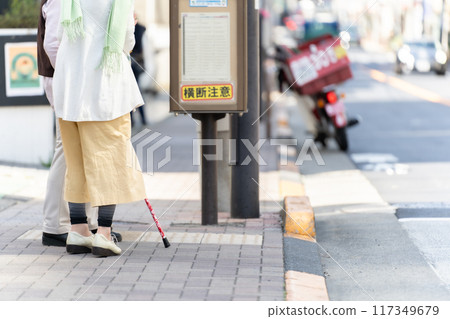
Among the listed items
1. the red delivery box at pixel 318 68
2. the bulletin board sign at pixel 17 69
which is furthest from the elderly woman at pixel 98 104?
the red delivery box at pixel 318 68

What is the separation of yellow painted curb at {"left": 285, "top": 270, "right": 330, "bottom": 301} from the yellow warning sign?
1.63 metres

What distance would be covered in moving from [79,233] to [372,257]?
1.94 meters

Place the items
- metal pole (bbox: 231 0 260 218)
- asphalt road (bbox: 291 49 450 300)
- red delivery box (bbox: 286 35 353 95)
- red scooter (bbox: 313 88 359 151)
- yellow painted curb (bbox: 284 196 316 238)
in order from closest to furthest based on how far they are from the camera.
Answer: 1. asphalt road (bbox: 291 49 450 300)
2. yellow painted curb (bbox: 284 196 316 238)
3. metal pole (bbox: 231 0 260 218)
4. red delivery box (bbox: 286 35 353 95)
5. red scooter (bbox: 313 88 359 151)

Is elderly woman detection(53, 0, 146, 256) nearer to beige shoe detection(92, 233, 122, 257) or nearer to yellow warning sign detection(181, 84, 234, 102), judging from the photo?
beige shoe detection(92, 233, 122, 257)

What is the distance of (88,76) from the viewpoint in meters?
5.29

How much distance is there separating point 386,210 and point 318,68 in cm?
474

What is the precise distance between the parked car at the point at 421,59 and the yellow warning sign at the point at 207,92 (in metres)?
31.4

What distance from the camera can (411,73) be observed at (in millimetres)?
38438

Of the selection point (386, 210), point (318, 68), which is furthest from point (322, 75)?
point (386, 210)

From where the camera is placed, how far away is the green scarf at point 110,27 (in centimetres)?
522

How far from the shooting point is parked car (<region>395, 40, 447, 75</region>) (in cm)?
3691

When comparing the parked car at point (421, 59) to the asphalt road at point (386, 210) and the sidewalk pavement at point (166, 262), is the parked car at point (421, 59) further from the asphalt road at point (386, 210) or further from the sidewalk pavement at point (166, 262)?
the sidewalk pavement at point (166, 262)

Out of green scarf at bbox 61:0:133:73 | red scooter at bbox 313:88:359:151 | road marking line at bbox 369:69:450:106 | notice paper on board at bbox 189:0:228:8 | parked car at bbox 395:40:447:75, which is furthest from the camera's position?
parked car at bbox 395:40:447:75

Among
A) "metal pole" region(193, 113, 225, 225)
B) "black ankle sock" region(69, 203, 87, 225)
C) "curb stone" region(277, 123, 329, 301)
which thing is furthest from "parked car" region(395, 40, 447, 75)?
"black ankle sock" region(69, 203, 87, 225)
